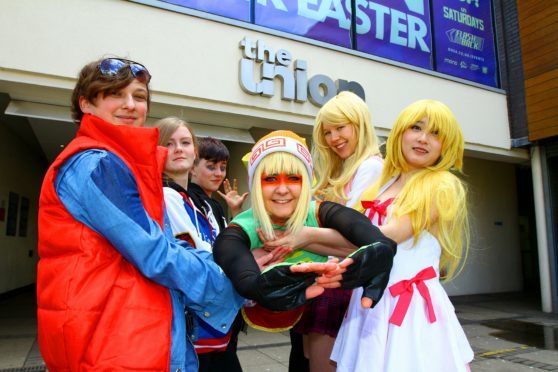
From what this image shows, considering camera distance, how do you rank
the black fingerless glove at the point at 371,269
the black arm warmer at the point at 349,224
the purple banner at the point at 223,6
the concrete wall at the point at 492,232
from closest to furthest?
1. the black fingerless glove at the point at 371,269
2. the black arm warmer at the point at 349,224
3. the purple banner at the point at 223,6
4. the concrete wall at the point at 492,232

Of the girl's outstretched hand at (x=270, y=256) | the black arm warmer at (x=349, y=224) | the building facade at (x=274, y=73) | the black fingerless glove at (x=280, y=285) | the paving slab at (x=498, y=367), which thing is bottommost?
the paving slab at (x=498, y=367)

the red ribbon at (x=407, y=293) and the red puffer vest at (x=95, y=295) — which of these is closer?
the red puffer vest at (x=95, y=295)

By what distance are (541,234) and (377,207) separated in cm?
792

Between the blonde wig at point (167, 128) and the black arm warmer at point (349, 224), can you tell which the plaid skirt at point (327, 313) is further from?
the blonde wig at point (167, 128)

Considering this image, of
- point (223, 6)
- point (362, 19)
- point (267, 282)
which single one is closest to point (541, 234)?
point (362, 19)

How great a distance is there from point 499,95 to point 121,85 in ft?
29.8

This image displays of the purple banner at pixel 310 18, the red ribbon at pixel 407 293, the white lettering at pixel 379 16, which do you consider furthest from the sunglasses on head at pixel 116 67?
the white lettering at pixel 379 16

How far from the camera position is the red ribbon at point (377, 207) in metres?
1.82

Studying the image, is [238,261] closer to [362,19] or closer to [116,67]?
[116,67]

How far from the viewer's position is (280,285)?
1.19 m

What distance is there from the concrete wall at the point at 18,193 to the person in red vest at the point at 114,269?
27.9 ft

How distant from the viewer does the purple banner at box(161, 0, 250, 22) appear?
573cm

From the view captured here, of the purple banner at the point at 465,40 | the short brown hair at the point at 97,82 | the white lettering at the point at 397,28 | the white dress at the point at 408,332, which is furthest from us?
the purple banner at the point at 465,40

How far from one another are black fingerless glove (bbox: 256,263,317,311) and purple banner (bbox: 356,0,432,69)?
22.4ft
